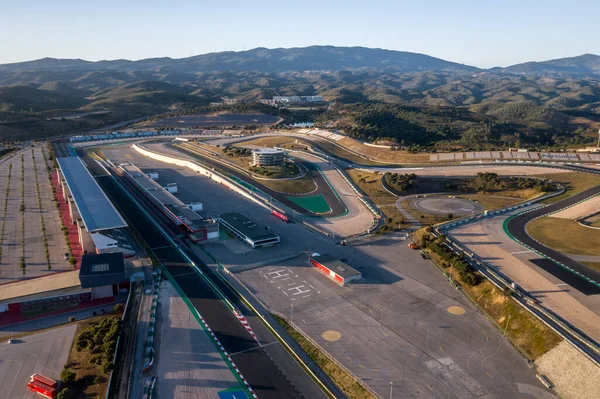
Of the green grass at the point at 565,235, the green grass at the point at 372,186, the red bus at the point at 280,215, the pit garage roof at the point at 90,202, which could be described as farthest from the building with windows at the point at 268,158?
the green grass at the point at 565,235

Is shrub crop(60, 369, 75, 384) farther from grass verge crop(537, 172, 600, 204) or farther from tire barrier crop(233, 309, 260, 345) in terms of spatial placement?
grass verge crop(537, 172, 600, 204)

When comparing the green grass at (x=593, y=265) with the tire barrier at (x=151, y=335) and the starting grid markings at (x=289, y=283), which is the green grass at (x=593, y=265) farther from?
the tire barrier at (x=151, y=335)

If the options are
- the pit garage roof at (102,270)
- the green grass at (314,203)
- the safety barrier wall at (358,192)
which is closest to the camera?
the pit garage roof at (102,270)

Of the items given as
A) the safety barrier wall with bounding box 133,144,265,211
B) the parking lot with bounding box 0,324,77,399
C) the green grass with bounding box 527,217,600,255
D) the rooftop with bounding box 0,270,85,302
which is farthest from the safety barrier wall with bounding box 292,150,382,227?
the parking lot with bounding box 0,324,77,399

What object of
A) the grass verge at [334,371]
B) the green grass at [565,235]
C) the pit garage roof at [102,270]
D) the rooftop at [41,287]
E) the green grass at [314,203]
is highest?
the green grass at [565,235]

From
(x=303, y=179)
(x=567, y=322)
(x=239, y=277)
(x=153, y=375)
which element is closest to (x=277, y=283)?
(x=239, y=277)
